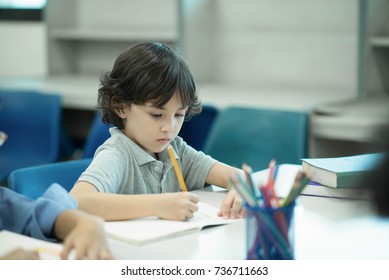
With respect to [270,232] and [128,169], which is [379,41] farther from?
[270,232]

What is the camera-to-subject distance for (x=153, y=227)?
1114 mm

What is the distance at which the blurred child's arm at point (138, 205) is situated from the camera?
1152 millimetres

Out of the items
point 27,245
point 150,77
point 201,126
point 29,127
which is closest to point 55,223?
point 27,245

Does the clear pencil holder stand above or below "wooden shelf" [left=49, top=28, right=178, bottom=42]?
below

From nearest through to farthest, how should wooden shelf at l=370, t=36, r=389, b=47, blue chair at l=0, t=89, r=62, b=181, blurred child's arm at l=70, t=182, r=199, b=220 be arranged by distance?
1. blurred child's arm at l=70, t=182, r=199, b=220
2. wooden shelf at l=370, t=36, r=389, b=47
3. blue chair at l=0, t=89, r=62, b=181

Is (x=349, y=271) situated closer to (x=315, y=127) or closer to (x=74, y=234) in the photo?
(x=74, y=234)

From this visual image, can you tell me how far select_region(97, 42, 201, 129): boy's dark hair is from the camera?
134 cm

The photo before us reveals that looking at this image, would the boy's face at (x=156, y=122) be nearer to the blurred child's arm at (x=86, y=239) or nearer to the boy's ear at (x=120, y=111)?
the boy's ear at (x=120, y=111)

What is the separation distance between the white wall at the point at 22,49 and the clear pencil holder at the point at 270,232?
351 centimetres

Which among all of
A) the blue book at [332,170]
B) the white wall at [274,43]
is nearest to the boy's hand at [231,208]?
the blue book at [332,170]

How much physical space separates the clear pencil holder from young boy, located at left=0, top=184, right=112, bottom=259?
0.19 meters

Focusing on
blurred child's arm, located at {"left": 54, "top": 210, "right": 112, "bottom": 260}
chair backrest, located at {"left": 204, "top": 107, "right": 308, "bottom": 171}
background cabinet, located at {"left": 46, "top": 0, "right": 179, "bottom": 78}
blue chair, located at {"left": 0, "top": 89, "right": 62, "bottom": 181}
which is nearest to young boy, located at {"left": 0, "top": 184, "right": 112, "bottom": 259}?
blurred child's arm, located at {"left": 54, "top": 210, "right": 112, "bottom": 260}

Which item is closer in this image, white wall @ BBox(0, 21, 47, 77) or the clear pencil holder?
the clear pencil holder

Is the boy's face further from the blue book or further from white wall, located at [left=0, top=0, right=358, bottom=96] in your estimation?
white wall, located at [left=0, top=0, right=358, bottom=96]
